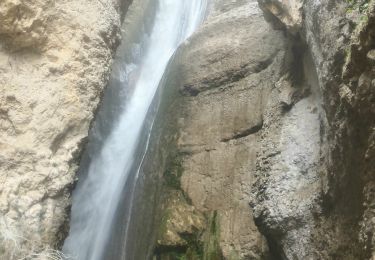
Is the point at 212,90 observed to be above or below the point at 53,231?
above

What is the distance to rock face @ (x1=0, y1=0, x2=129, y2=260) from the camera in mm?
5488

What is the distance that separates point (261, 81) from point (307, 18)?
94.7 inches

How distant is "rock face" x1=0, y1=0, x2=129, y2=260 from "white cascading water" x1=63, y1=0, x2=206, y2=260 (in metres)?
3.90

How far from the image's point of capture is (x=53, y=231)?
5664 mm

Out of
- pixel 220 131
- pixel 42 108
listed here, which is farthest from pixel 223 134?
pixel 42 108

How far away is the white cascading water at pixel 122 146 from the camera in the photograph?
10023 millimetres

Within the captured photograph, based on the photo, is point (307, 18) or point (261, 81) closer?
point (307, 18)

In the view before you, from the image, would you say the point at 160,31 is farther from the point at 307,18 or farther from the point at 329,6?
the point at 329,6

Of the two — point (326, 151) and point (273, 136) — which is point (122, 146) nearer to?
point (273, 136)

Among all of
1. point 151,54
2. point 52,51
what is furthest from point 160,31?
point 52,51

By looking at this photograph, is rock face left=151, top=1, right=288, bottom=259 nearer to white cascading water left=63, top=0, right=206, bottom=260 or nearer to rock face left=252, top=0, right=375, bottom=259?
rock face left=252, top=0, right=375, bottom=259

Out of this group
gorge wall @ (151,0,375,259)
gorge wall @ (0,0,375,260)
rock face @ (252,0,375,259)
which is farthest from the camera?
gorge wall @ (0,0,375,260)

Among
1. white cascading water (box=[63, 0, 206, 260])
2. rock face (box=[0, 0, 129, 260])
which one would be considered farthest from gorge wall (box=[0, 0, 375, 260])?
white cascading water (box=[63, 0, 206, 260])

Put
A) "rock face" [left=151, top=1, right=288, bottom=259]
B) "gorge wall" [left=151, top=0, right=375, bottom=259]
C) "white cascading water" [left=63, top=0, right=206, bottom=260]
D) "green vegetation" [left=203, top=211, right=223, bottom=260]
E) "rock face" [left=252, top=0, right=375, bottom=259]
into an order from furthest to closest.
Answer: "white cascading water" [left=63, top=0, right=206, bottom=260]
"rock face" [left=151, top=1, right=288, bottom=259]
"green vegetation" [left=203, top=211, right=223, bottom=260]
"gorge wall" [left=151, top=0, right=375, bottom=259]
"rock face" [left=252, top=0, right=375, bottom=259]
